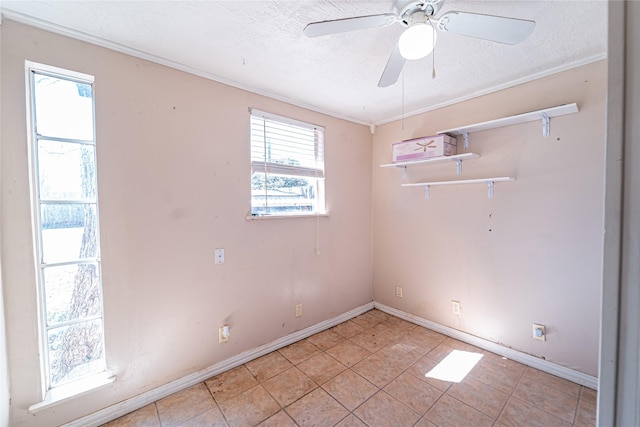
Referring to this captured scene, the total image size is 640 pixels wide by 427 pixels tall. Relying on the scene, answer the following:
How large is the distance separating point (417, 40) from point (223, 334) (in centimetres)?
234

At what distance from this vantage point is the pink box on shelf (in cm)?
240

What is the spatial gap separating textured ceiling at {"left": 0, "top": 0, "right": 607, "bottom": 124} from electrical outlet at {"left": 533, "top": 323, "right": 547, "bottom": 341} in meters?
1.98

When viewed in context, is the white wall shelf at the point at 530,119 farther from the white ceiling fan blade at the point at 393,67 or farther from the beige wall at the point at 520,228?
the white ceiling fan blade at the point at 393,67

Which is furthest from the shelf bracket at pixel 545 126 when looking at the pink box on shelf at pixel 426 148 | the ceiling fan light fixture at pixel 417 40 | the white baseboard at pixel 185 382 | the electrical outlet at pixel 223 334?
the electrical outlet at pixel 223 334

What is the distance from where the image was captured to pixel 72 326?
163cm

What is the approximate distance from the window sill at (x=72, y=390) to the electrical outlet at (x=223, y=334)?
2.22 ft

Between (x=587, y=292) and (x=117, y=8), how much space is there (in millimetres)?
3441

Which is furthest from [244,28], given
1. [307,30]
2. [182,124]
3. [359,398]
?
[359,398]

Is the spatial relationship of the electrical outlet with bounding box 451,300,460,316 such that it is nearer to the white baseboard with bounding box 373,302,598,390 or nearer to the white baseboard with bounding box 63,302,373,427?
the white baseboard with bounding box 373,302,598,390

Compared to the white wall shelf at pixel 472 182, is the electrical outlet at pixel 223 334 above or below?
below

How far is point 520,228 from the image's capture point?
2.22 meters

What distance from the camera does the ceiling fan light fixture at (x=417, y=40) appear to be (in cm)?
116

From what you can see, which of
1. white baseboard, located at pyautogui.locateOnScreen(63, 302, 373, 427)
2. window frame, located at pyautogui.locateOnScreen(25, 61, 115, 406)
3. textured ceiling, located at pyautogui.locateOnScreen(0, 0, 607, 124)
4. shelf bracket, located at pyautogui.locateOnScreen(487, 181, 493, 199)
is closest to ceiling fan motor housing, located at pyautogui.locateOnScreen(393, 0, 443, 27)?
textured ceiling, located at pyautogui.locateOnScreen(0, 0, 607, 124)

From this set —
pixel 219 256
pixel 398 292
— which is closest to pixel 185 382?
pixel 219 256
